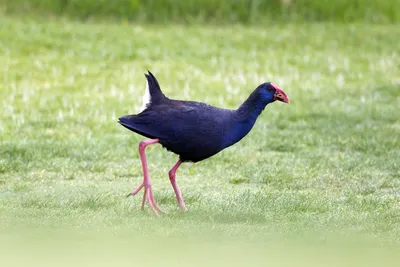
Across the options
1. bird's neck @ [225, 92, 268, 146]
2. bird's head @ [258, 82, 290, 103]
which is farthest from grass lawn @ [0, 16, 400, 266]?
bird's head @ [258, 82, 290, 103]

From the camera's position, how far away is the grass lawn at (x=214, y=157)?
275 inches

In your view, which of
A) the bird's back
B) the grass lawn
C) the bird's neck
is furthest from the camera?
the bird's neck

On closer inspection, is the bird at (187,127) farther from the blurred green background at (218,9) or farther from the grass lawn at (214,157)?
the blurred green background at (218,9)

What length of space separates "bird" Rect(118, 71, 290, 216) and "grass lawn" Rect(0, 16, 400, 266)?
0.45 metres

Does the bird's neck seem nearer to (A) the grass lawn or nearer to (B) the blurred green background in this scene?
(A) the grass lawn

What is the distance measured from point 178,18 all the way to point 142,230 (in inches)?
502

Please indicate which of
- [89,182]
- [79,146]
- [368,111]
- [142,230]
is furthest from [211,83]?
A: [142,230]

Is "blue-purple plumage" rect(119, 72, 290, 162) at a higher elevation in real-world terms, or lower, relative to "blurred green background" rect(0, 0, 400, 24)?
lower

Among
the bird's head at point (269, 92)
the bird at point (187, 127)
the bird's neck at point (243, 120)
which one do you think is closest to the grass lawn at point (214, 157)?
the bird at point (187, 127)

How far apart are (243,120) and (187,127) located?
1.63 feet

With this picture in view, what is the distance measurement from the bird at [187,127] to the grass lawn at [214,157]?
453 millimetres

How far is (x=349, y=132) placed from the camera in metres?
11.7

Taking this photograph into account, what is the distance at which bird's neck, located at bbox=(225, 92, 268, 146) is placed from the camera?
25.1 ft

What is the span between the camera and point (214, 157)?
10.3m
